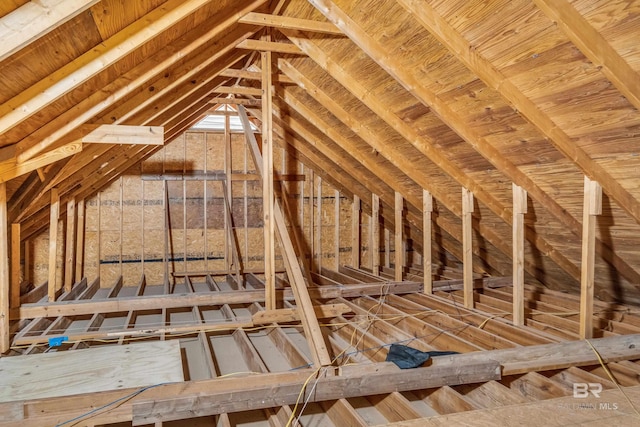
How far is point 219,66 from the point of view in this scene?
163 inches

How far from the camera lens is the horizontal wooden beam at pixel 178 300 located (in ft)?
13.5

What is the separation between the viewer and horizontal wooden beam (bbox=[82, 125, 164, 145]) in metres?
2.92

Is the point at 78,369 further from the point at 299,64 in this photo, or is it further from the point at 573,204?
the point at 573,204

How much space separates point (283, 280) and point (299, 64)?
11.4 ft

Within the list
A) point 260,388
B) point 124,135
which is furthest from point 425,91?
point 260,388

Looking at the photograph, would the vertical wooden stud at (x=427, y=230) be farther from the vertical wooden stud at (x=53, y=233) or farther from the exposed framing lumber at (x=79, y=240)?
the exposed framing lumber at (x=79, y=240)

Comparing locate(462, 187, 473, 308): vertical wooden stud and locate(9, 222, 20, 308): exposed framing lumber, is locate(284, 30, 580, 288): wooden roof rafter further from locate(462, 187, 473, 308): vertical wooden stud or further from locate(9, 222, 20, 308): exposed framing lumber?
locate(9, 222, 20, 308): exposed framing lumber

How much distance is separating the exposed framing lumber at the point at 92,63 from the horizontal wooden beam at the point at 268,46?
5.40ft

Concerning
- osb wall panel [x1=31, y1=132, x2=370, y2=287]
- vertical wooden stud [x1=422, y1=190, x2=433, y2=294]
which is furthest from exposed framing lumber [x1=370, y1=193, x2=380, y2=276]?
vertical wooden stud [x1=422, y1=190, x2=433, y2=294]

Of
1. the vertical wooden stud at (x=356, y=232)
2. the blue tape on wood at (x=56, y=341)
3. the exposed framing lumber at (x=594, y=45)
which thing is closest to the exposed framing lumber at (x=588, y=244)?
the exposed framing lumber at (x=594, y=45)

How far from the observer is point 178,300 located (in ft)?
14.6

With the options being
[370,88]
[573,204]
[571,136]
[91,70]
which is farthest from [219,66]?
[573,204]

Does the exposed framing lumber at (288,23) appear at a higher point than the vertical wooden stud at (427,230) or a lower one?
higher

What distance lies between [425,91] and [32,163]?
8.83ft
